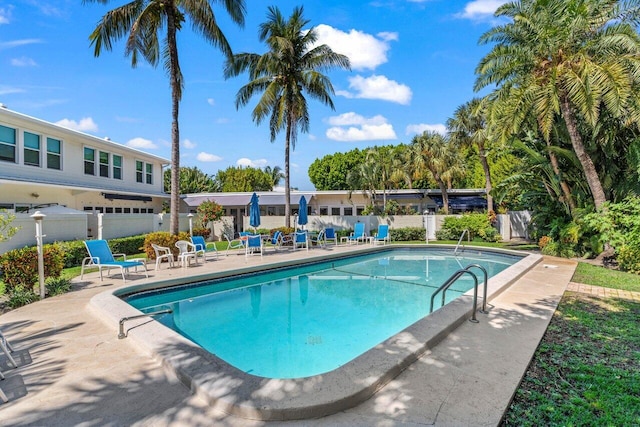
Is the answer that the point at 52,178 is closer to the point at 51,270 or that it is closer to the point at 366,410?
the point at 51,270

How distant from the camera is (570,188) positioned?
1664 centimetres

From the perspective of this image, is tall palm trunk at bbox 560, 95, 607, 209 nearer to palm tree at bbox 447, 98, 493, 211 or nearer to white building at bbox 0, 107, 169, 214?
palm tree at bbox 447, 98, 493, 211

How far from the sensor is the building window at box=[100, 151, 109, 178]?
21.6 meters

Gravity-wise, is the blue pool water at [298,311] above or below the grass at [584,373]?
below

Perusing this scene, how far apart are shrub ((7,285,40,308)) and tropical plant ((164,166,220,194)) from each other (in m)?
49.8

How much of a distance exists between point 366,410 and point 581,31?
53.0 feet

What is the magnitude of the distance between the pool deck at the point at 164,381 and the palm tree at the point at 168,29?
984 cm

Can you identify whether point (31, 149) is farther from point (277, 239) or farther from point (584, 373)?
point (584, 373)

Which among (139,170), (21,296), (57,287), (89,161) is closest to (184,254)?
(57,287)

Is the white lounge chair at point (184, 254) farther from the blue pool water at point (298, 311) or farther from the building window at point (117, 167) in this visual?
the building window at point (117, 167)

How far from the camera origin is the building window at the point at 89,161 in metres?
20.4

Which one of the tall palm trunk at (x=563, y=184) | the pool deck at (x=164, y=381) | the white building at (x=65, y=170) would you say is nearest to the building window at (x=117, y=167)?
the white building at (x=65, y=170)

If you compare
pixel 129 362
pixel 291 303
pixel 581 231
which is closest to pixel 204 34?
pixel 291 303

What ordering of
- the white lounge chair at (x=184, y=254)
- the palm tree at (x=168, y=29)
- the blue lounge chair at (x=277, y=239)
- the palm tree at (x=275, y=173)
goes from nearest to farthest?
1. the white lounge chair at (x=184, y=254)
2. the palm tree at (x=168, y=29)
3. the blue lounge chair at (x=277, y=239)
4. the palm tree at (x=275, y=173)
